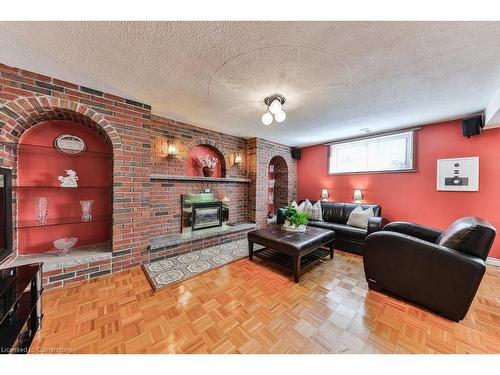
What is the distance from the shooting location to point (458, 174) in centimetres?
286

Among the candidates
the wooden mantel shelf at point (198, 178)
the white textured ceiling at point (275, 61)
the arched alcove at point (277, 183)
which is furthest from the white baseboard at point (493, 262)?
the wooden mantel shelf at point (198, 178)

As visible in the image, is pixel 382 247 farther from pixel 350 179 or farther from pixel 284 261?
pixel 350 179

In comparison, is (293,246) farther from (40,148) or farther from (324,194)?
(40,148)

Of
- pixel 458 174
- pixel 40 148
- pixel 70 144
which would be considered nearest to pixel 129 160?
pixel 70 144

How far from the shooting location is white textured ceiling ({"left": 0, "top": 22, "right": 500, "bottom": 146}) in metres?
1.24

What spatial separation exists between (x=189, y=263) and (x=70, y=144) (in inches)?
86.5

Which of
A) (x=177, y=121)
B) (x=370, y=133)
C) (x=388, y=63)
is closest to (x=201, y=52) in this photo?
(x=388, y=63)

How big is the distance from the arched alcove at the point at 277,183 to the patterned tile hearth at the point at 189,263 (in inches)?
88.8

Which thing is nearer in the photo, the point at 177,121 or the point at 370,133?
the point at 177,121

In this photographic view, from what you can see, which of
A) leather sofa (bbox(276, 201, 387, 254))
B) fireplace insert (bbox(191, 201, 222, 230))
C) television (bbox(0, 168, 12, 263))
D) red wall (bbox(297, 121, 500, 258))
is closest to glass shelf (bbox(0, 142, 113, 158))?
television (bbox(0, 168, 12, 263))

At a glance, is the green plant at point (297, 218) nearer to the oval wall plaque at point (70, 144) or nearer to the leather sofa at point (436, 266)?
the leather sofa at point (436, 266)

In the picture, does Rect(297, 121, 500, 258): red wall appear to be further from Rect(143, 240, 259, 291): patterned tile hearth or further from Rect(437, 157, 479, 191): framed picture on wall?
Rect(143, 240, 259, 291): patterned tile hearth
